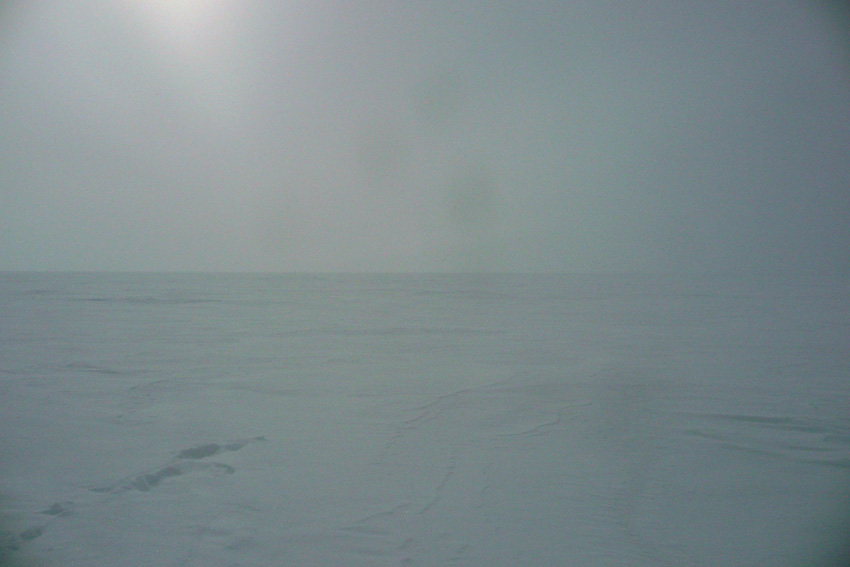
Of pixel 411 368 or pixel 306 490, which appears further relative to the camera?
pixel 411 368

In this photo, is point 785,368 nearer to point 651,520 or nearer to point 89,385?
point 651,520

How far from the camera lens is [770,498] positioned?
12.6ft

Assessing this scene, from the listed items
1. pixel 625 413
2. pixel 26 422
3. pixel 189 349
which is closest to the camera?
pixel 26 422

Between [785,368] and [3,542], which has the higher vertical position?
[785,368]

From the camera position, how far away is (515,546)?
318 centimetres

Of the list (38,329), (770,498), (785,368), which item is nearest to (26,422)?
(770,498)

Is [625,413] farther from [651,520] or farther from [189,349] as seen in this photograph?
[189,349]

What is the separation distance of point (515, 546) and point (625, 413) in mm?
3164

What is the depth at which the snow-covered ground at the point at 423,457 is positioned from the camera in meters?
3.20

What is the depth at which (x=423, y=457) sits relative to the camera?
4531mm

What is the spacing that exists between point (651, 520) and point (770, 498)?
0.99m

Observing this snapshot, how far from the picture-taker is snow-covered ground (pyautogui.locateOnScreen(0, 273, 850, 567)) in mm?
3201

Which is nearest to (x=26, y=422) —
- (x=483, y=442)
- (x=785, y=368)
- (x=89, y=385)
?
(x=89, y=385)

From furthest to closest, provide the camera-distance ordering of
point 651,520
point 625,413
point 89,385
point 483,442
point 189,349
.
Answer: point 189,349
point 89,385
point 625,413
point 483,442
point 651,520
